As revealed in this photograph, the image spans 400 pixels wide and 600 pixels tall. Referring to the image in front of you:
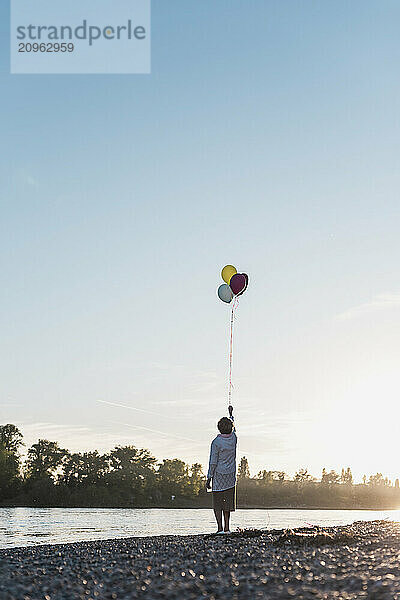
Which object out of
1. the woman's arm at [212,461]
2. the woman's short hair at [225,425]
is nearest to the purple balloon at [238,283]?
the woman's short hair at [225,425]

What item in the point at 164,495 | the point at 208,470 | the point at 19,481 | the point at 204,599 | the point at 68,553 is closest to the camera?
the point at 204,599

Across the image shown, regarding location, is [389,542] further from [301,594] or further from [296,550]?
[301,594]

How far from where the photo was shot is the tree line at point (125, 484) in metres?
91.6

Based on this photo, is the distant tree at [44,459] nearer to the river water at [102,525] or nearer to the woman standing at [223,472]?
the river water at [102,525]

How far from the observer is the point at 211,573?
24.9 ft

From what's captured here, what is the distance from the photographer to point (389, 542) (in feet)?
35.9

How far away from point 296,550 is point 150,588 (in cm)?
353

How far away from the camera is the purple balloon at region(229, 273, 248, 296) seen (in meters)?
17.1

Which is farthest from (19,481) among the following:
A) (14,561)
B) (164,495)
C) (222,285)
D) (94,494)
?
(14,561)

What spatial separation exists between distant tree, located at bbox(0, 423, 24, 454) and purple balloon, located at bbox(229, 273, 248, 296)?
85.2m

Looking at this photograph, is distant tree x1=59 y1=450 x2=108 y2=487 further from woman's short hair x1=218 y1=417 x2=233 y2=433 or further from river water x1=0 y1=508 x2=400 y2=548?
woman's short hair x1=218 y1=417 x2=233 y2=433

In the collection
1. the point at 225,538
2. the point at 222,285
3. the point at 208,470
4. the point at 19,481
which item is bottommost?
the point at 19,481

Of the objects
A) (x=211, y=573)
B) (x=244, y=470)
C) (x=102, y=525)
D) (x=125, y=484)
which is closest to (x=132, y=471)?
(x=125, y=484)

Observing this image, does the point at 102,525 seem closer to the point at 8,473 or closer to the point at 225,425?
the point at 225,425
